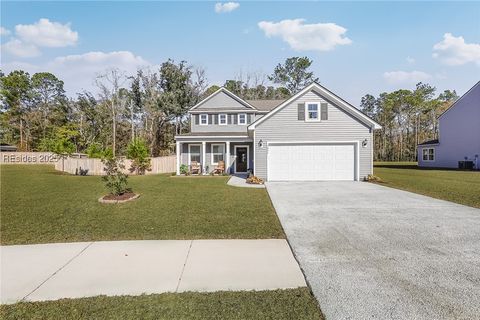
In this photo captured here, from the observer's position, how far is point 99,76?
113ft

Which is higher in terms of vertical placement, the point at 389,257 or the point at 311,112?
the point at 311,112

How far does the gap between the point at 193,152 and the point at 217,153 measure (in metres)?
1.82

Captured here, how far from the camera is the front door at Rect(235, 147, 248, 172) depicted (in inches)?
810

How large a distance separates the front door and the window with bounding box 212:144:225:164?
1142 millimetres

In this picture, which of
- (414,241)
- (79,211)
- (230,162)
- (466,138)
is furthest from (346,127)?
(466,138)

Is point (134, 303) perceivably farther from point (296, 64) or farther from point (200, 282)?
point (296, 64)

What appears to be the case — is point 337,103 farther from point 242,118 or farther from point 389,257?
point 389,257

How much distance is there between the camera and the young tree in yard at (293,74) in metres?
45.8

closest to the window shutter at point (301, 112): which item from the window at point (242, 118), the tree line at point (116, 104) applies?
the window at point (242, 118)

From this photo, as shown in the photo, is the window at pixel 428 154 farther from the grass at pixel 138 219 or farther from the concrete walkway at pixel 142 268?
the concrete walkway at pixel 142 268

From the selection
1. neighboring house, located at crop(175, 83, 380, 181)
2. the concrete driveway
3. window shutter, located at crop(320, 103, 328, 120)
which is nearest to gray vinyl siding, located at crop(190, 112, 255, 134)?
neighboring house, located at crop(175, 83, 380, 181)

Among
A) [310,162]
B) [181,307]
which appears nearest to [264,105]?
[310,162]

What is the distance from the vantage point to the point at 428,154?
30.1m

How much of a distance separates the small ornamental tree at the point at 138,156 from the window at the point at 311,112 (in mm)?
Result: 12816
